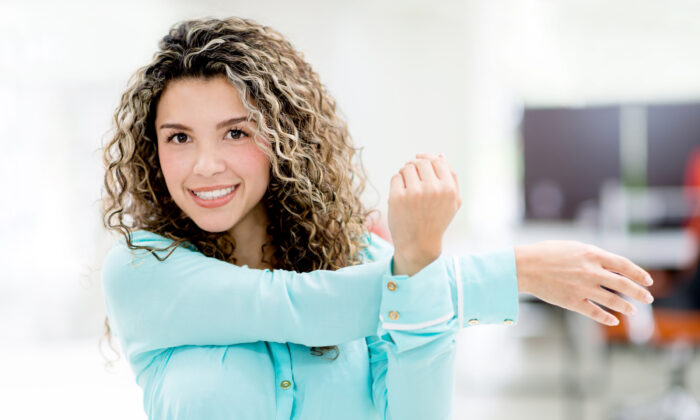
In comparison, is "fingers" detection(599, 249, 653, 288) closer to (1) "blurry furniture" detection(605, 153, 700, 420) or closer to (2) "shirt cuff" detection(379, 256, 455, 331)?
(2) "shirt cuff" detection(379, 256, 455, 331)

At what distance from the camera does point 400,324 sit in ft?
2.70

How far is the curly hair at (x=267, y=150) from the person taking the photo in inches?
37.3

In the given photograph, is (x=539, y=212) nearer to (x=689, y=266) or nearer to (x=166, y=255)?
(x=689, y=266)

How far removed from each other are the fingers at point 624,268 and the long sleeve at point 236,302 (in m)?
0.15

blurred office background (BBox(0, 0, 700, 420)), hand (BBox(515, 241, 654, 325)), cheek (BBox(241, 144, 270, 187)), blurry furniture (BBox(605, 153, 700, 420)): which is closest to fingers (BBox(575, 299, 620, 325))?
hand (BBox(515, 241, 654, 325))

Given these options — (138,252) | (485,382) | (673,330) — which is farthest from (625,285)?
(485,382)

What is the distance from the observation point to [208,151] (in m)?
0.93

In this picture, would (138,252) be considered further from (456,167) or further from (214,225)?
(456,167)

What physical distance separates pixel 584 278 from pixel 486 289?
12cm

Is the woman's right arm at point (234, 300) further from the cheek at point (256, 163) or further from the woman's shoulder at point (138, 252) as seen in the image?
the cheek at point (256, 163)

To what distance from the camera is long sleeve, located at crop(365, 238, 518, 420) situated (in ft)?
2.66

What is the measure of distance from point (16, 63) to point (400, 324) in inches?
137

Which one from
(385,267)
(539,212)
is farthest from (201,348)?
(539,212)

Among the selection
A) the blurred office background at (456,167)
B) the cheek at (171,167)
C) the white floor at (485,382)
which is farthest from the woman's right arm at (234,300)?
the white floor at (485,382)
